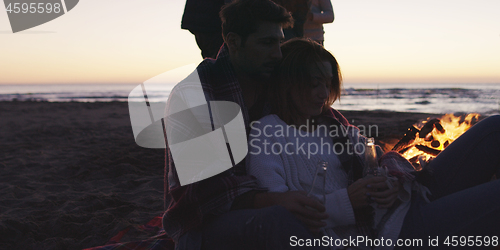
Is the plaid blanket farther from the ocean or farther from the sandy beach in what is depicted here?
the ocean

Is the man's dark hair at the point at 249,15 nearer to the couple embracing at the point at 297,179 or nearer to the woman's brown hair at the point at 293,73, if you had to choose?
the couple embracing at the point at 297,179

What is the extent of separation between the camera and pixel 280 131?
201 centimetres

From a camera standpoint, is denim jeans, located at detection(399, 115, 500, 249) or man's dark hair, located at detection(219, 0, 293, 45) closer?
denim jeans, located at detection(399, 115, 500, 249)

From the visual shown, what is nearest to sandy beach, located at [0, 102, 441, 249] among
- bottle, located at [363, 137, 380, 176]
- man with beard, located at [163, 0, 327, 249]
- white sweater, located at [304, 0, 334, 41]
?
white sweater, located at [304, 0, 334, 41]

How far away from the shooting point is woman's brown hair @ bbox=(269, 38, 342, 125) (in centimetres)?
208

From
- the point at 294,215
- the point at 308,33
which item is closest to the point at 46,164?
the point at 308,33

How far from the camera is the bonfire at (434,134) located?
2885 millimetres

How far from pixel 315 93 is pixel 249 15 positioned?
2.23ft

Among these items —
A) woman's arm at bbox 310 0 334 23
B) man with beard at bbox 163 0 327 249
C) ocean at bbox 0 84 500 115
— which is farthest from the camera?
ocean at bbox 0 84 500 115

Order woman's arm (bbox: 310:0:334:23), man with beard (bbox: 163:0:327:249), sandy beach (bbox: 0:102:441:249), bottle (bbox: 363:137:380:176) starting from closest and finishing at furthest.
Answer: man with beard (bbox: 163:0:327:249), bottle (bbox: 363:137:380:176), sandy beach (bbox: 0:102:441:249), woman's arm (bbox: 310:0:334:23)

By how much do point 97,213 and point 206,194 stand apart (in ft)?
8.18

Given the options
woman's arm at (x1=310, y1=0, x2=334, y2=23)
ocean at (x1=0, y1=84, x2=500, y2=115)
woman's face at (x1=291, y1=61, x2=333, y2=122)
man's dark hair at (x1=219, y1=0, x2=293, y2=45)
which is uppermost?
woman's arm at (x1=310, y1=0, x2=334, y2=23)

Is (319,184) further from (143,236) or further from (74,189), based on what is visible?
(74,189)

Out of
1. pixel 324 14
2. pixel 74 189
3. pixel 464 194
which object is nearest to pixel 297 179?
pixel 464 194
